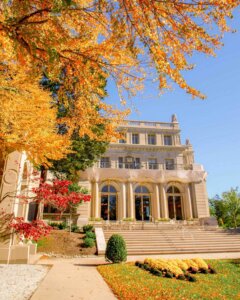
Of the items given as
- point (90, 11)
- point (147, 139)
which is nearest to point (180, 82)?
point (90, 11)

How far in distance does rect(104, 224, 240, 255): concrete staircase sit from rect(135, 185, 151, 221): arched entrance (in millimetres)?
5723

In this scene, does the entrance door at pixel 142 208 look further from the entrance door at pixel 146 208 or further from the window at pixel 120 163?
the window at pixel 120 163

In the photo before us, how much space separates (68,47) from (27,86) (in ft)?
9.39

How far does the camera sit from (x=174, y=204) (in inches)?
1122

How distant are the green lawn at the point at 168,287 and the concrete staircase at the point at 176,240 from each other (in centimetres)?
789

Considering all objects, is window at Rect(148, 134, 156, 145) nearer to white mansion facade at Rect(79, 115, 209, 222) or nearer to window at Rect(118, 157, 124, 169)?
window at Rect(118, 157, 124, 169)

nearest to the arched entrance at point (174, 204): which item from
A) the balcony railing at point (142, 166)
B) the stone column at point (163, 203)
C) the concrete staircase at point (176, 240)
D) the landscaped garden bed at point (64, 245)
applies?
the stone column at point (163, 203)

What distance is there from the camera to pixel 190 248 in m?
16.6

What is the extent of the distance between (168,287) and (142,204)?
2242 cm

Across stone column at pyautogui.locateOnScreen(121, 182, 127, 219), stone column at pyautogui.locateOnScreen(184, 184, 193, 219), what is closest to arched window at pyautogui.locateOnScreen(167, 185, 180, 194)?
stone column at pyautogui.locateOnScreen(184, 184, 193, 219)

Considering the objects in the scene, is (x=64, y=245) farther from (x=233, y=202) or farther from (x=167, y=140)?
(x=233, y=202)

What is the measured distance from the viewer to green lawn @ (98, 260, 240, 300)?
5.40m

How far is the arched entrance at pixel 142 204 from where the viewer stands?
28013 millimetres

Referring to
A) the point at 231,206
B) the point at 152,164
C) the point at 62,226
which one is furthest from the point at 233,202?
the point at 62,226
